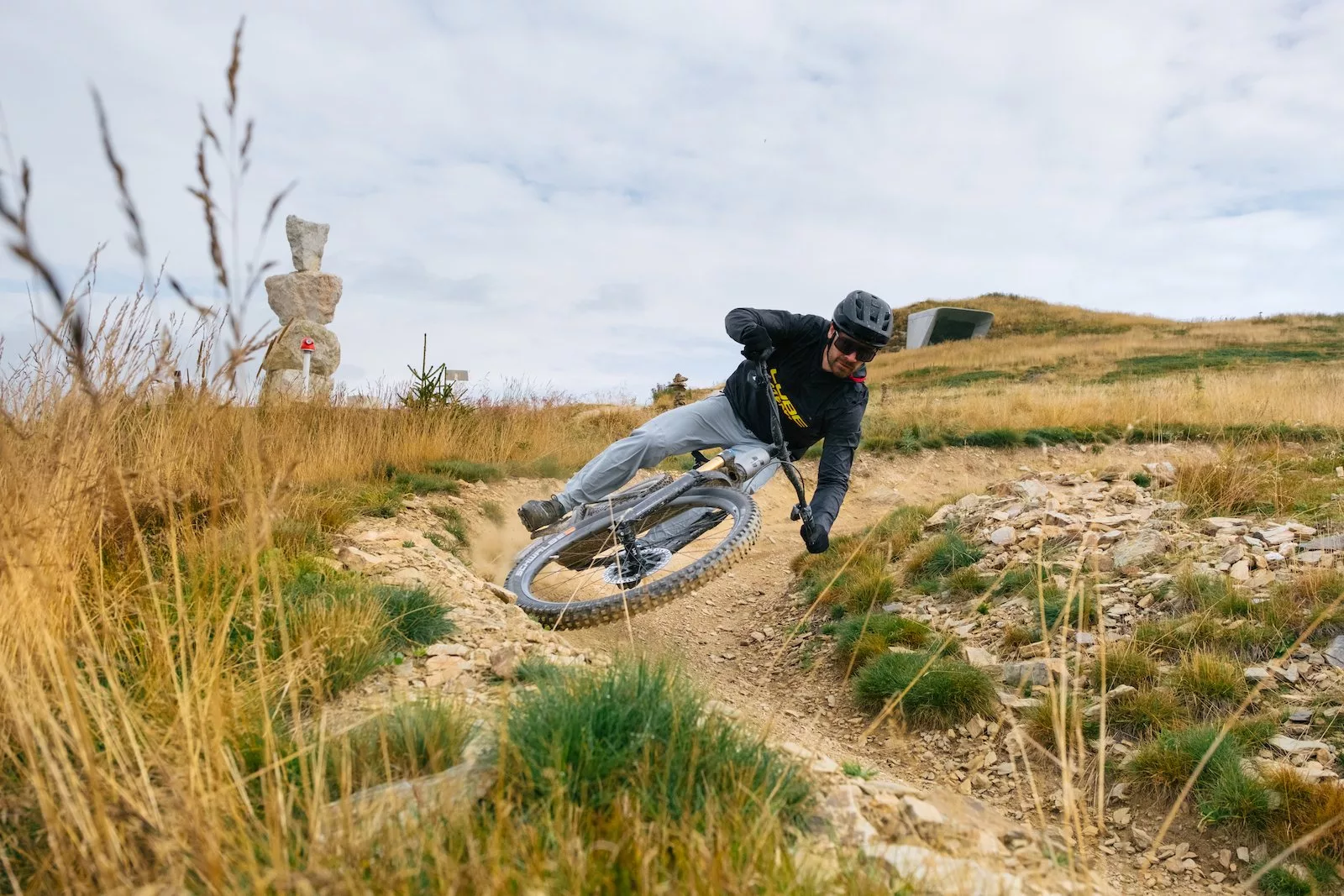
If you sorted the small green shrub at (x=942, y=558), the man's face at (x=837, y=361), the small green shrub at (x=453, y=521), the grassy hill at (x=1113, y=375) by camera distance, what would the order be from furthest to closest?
the grassy hill at (x=1113, y=375), the small green shrub at (x=453, y=521), the small green shrub at (x=942, y=558), the man's face at (x=837, y=361)

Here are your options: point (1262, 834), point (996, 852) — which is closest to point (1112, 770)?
point (1262, 834)

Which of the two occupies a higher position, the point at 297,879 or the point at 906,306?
the point at 906,306

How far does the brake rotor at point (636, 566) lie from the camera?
5602mm

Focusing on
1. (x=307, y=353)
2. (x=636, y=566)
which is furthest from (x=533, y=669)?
(x=307, y=353)

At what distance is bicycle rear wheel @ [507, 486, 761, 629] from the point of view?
5.03 meters

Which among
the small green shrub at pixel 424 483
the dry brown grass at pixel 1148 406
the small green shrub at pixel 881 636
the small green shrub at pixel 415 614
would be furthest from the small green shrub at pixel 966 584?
the dry brown grass at pixel 1148 406

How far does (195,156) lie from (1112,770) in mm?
4876

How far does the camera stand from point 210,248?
2096 millimetres

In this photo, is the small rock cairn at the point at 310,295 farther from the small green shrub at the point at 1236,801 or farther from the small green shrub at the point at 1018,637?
the small green shrub at the point at 1236,801

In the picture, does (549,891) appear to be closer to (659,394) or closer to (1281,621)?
(1281,621)

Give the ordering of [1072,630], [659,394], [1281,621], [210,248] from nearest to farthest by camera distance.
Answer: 1. [210,248]
2. [1281,621]
3. [1072,630]
4. [659,394]

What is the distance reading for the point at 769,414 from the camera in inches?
243

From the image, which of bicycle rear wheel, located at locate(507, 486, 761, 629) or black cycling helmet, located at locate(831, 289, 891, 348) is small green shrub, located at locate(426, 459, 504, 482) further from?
black cycling helmet, located at locate(831, 289, 891, 348)

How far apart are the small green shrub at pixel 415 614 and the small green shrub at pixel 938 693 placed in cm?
267
